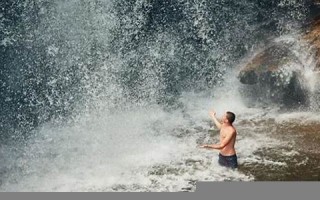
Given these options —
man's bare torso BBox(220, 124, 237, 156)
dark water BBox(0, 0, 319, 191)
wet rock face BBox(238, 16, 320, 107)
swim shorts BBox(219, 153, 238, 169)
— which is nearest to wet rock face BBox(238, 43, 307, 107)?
wet rock face BBox(238, 16, 320, 107)

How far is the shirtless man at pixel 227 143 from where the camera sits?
23.5ft

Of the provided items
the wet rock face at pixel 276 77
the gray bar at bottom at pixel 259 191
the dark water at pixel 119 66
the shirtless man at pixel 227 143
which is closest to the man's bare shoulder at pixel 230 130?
the shirtless man at pixel 227 143

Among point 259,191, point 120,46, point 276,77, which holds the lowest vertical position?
point 259,191

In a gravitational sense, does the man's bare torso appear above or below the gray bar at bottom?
above

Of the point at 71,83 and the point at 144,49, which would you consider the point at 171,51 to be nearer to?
the point at 144,49

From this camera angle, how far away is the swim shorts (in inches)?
294

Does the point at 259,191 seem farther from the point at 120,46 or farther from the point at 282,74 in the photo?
the point at 120,46

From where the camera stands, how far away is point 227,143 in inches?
283

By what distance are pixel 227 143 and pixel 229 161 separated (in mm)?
464

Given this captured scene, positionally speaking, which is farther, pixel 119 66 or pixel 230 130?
pixel 119 66

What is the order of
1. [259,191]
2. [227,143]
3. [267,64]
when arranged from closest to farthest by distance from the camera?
[259,191], [227,143], [267,64]

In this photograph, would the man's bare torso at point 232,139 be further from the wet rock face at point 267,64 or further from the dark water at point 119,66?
the wet rock face at point 267,64

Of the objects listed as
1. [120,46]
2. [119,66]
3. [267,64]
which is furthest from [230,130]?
[120,46]

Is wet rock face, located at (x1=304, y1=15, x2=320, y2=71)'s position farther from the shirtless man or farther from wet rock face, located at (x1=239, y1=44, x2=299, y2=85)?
the shirtless man
